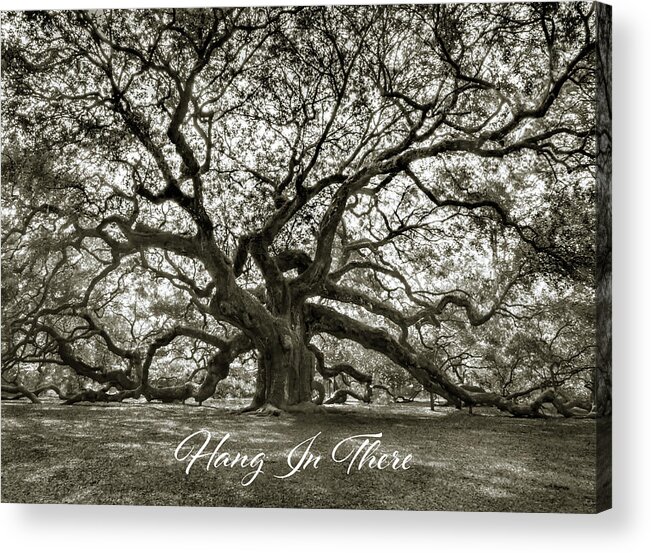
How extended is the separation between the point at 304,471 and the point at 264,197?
7.46ft

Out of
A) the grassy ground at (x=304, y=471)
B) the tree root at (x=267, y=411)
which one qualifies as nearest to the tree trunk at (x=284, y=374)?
the tree root at (x=267, y=411)

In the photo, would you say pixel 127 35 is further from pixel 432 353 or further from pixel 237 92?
pixel 432 353

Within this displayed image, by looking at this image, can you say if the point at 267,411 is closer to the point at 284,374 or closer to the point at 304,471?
the point at 284,374

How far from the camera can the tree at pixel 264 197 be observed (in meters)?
6.86

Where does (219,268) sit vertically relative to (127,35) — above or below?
below

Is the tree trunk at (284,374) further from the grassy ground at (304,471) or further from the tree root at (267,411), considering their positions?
the grassy ground at (304,471)

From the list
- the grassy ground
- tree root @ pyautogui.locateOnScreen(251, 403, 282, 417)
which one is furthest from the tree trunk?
the grassy ground

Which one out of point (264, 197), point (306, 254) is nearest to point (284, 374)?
point (306, 254)

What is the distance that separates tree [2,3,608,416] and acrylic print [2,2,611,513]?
2 cm

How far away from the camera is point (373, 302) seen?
7.09 m

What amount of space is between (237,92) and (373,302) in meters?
2.08

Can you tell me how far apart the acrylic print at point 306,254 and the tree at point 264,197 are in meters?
0.02

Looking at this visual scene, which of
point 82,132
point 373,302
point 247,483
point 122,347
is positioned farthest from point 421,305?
point 82,132

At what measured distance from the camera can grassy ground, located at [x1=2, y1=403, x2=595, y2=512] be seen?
21.5 feet
